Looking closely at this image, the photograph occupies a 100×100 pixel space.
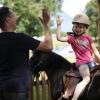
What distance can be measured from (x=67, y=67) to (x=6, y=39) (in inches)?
94.7

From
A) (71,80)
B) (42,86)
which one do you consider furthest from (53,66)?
(42,86)

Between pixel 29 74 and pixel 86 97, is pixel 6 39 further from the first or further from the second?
pixel 86 97

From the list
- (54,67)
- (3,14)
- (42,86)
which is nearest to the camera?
(3,14)

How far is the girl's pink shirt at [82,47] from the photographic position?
20.9ft

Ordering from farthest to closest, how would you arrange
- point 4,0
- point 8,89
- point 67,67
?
point 4,0 → point 67,67 → point 8,89

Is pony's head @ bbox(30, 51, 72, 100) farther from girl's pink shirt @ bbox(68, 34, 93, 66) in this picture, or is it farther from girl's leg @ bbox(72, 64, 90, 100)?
girl's leg @ bbox(72, 64, 90, 100)

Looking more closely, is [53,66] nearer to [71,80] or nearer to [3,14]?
[71,80]

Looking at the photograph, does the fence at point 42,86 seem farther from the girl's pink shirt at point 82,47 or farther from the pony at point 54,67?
the girl's pink shirt at point 82,47

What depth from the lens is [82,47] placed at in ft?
20.9

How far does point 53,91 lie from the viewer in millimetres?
6855

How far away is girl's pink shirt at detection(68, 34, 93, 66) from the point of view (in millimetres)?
6371

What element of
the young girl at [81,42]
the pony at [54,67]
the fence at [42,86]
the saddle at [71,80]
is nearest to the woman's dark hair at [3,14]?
the young girl at [81,42]

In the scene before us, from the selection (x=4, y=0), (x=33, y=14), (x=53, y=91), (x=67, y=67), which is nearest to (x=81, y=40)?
(x=67, y=67)

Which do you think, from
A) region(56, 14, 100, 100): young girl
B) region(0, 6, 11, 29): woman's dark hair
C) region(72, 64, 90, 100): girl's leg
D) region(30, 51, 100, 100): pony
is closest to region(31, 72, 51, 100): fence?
region(30, 51, 100, 100): pony
